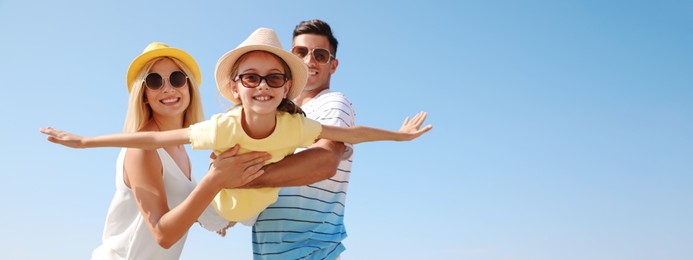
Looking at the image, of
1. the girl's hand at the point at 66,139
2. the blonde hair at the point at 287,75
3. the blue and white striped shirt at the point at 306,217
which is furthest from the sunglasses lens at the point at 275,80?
the girl's hand at the point at 66,139

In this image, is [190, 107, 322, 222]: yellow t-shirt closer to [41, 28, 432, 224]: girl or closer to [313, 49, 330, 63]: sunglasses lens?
[41, 28, 432, 224]: girl

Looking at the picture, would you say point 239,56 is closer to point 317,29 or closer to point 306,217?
point 306,217

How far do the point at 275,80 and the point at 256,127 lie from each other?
38 cm

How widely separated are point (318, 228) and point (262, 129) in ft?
3.66

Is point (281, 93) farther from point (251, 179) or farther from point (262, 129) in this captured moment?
point (251, 179)

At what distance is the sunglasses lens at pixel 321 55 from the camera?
6250 mm

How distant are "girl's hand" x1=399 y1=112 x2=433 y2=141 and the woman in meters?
1.16

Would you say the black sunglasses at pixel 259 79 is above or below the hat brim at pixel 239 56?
below

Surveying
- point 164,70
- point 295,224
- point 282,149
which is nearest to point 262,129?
point 282,149

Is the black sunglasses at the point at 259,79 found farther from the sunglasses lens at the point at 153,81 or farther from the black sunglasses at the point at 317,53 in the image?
the black sunglasses at the point at 317,53

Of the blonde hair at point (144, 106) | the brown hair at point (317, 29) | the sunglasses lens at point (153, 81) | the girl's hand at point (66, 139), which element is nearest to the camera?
the girl's hand at point (66, 139)

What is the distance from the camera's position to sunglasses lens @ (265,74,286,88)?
15.5ft

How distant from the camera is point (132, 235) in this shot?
530cm

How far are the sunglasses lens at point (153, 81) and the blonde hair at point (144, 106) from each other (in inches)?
1.6
